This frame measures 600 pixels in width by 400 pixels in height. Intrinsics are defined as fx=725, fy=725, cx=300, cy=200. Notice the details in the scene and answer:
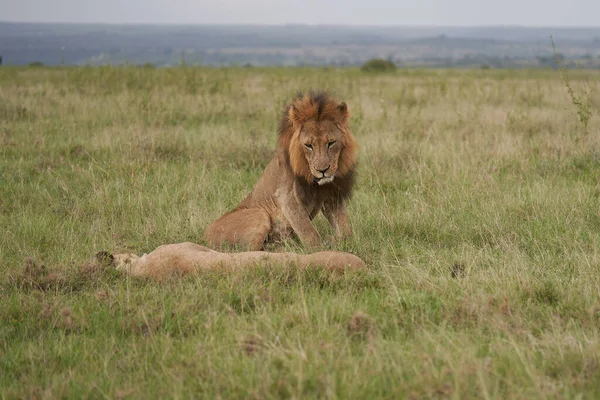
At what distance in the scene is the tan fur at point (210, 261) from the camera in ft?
16.2

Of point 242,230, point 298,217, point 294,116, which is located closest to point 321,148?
point 294,116

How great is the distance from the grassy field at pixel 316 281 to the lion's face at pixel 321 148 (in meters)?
0.62

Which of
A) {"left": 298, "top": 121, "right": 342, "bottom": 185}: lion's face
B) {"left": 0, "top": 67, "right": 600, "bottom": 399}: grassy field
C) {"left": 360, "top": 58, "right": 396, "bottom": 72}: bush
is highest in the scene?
{"left": 298, "top": 121, "right": 342, "bottom": 185}: lion's face

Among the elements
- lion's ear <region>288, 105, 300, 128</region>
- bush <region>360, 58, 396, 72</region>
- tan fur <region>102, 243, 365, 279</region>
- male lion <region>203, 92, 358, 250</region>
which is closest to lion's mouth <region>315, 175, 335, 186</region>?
male lion <region>203, 92, 358, 250</region>

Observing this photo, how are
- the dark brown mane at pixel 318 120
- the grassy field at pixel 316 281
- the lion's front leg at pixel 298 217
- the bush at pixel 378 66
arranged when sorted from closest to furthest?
the grassy field at pixel 316 281, the dark brown mane at pixel 318 120, the lion's front leg at pixel 298 217, the bush at pixel 378 66

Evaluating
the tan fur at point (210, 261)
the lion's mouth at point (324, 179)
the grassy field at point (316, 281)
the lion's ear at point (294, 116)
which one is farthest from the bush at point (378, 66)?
the tan fur at point (210, 261)

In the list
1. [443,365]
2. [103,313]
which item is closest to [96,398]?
[103,313]

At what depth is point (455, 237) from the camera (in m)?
6.10

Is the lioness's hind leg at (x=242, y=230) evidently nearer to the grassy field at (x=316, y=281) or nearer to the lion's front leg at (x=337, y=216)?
the grassy field at (x=316, y=281)

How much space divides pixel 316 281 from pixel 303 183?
1416 millimetres

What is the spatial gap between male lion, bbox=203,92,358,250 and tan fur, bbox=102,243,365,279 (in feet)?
2.60

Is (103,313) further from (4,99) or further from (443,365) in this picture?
(4,99)

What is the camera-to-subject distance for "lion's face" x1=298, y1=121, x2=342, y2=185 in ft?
18.7

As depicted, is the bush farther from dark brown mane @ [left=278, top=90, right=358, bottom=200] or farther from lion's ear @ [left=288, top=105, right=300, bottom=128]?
lion's ear @ [left=288, top=105, right=300, bottom=128]
